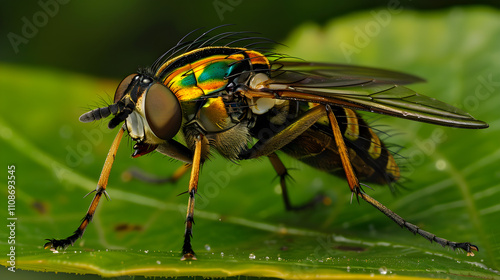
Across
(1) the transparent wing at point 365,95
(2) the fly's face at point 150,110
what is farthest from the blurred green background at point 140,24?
(2) the fly's face at point 150,110

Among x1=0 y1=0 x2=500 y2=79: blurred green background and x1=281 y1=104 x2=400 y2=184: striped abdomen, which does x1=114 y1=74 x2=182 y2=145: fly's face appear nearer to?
x1=281 y1=104 x2=400 y2=184: striped abdomen

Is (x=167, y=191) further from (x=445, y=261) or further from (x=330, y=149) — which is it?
(x=445, y=261)

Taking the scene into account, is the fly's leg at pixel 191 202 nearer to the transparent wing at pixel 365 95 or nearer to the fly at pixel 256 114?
the fly at pixel 256 114

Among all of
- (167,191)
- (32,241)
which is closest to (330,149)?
(167,191)

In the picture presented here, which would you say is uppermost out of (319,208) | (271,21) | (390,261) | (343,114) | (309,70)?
(271,21)

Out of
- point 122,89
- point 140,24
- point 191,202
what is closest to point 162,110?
point 122,89

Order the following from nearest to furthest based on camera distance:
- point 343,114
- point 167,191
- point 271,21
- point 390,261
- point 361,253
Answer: point 390,261 → point 361,253 → point 343,114 → point 167,191 → point 271,21

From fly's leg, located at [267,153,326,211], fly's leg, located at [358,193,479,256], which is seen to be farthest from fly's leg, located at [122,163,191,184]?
fly's leg, located at [358,193,479,256]

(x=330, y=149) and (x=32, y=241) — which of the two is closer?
(x=32, y=241)
